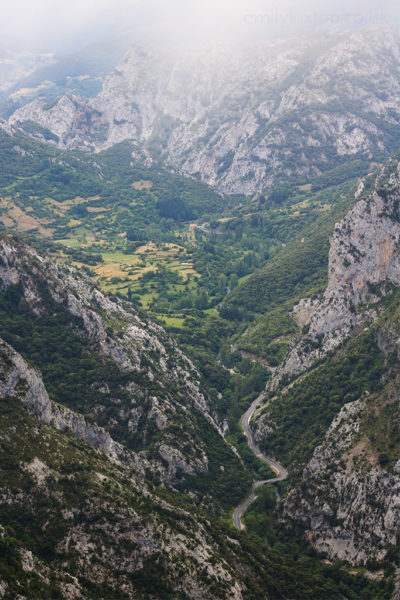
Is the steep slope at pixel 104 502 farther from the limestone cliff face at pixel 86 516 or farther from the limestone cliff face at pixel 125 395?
the limestone cliff face at pixel 125 395

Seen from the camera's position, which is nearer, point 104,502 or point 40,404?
point 104,502

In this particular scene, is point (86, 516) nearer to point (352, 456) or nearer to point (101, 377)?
point (101, 377)

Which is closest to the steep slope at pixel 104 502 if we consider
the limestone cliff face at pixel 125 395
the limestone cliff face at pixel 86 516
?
the limestone cliff face at pixel 86 516

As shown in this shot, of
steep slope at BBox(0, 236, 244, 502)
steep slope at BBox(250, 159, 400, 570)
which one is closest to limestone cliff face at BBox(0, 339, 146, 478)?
steep slope at BBox(0, 236, 244, 502)

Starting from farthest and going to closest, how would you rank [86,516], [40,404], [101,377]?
1. [101,377]
2. [40,404]
3. [86,516]

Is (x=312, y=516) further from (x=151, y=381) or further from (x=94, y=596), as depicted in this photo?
(x=94, y=596)

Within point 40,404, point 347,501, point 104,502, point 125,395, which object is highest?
point 40,404

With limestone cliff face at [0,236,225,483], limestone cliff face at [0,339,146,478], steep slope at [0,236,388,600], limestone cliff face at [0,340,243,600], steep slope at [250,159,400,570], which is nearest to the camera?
steep slope at [0,236,388,600]

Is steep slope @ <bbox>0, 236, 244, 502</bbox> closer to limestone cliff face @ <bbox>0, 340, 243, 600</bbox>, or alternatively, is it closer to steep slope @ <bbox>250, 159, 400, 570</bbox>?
steep slope @ <bbox>250, 159, 400, 570</bbox>

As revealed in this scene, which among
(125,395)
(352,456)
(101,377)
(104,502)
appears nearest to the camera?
(104,502)

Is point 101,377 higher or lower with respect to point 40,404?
lower

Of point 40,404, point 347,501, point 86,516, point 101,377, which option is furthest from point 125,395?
point 86,516
